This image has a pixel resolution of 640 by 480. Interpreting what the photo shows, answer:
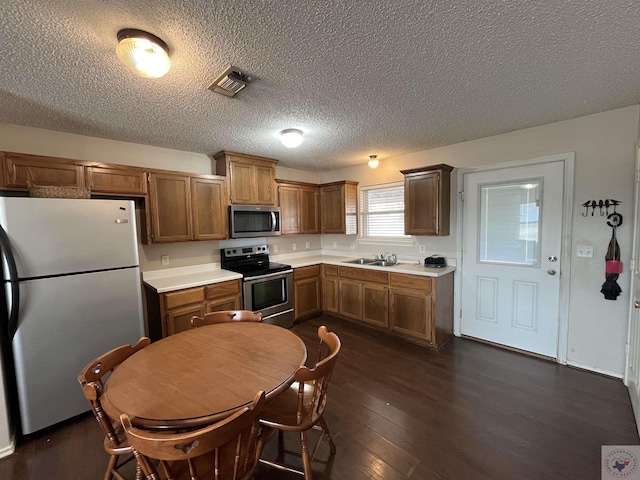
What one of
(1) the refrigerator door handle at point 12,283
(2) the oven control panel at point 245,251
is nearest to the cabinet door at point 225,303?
(2) the oven control panel at point 245,251

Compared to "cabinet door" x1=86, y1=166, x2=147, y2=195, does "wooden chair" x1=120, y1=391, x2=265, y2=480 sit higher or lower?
lower

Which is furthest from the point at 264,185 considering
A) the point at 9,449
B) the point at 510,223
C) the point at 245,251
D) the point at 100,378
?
the point at 9,449

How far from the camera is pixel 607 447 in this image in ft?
5.52

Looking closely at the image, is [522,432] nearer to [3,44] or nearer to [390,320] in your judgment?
Answer: [390,320]

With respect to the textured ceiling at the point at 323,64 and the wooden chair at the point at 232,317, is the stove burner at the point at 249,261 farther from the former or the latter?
the textured ceiling at the point at 323,64

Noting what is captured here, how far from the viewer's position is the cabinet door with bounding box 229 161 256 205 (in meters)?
3.40

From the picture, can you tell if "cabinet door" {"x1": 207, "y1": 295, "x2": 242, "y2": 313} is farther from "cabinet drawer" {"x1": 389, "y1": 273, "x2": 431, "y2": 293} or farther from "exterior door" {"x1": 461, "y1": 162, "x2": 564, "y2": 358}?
"exterior door" {"x1": 461, "y1": 162, "x2": 564, "y2": 358}

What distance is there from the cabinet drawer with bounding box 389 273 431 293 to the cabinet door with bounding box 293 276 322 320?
4.10 feet

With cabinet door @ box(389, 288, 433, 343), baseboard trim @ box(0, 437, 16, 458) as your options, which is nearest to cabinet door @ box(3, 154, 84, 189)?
baseboard trim @ box(0, 437, 16, 458)

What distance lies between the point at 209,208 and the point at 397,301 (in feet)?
8.63

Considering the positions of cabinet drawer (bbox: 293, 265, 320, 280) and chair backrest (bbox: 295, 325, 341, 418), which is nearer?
chair backrest (bbox: 295, 325, 341, 418)

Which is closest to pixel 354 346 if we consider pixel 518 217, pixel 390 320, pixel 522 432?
pixel 390 320

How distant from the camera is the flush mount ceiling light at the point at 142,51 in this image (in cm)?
130

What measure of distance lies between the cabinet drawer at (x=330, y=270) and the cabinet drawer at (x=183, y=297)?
188 centimetres
